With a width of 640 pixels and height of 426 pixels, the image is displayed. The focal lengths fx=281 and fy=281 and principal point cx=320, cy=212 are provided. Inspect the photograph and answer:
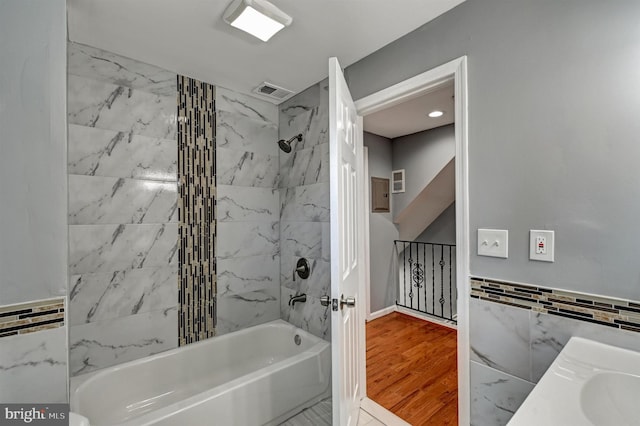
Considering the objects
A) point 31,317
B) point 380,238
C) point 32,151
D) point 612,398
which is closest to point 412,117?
point 380,238

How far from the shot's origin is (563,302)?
1104 millimetres

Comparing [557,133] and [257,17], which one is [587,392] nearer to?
[557,133]

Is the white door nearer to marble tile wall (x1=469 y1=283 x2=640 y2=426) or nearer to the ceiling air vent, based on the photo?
marble tile wall (x1=469 y1=283 x2=640 y2=426)

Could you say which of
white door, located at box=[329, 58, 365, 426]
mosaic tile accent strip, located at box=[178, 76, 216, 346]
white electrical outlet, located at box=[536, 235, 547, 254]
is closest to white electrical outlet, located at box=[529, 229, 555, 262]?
white electrical outlet, located at box=[536, 235, 547, 254]

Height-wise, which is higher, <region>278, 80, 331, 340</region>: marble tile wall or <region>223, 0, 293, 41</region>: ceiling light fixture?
<region>223, 0, 293, 41</region>: ceiling light fixture

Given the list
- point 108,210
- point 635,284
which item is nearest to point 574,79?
point 635,284

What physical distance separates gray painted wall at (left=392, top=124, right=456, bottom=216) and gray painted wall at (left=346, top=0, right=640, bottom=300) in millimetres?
2247

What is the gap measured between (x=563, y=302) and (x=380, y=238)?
Answer: 273 centimetres

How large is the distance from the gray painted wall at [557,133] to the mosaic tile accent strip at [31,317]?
1755 millimetres

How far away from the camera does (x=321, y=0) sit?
140 centimetres

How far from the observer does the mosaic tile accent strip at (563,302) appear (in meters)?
0.97

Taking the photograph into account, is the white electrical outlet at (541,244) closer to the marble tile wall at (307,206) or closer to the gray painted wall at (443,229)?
the marble tile wall at (307,206)

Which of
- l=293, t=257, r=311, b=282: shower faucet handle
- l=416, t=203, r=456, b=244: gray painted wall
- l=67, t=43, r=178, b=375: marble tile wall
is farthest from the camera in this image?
l=416, t=203, r=456, b=244: gray painted wall

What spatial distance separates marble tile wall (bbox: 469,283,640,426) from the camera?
111 cm
